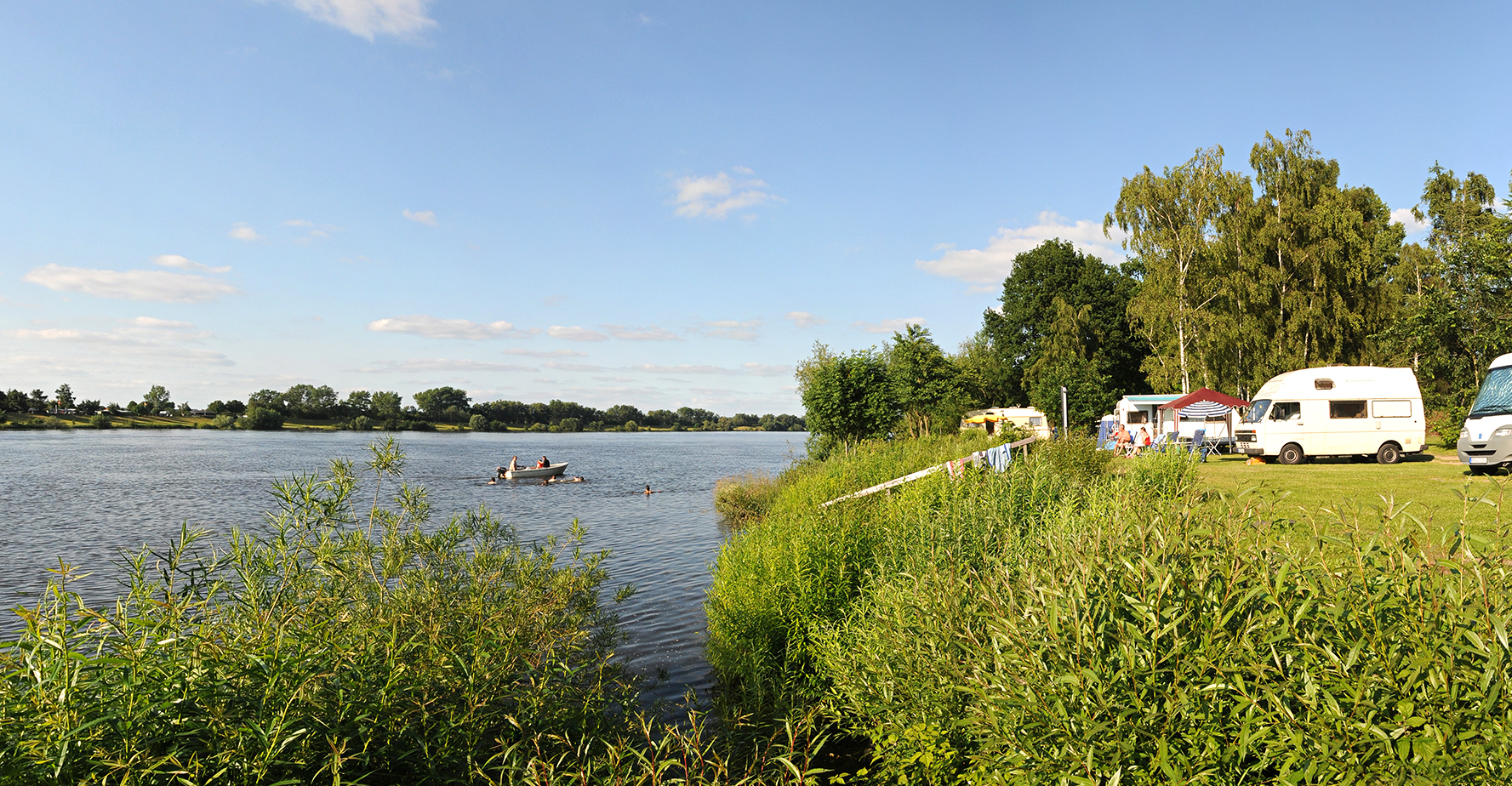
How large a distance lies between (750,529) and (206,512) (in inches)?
821

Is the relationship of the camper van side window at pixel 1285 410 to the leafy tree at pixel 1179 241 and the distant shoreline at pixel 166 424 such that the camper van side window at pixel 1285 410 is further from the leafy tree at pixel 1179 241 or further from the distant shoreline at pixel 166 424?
the distant shoreline at pixel 166 424

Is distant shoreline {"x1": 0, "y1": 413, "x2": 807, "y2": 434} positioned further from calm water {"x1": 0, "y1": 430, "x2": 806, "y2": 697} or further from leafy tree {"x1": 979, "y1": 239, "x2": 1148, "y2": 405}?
leafy tree {"x1": 979, "y1": 239, "x2": 1148, "y2": 405}

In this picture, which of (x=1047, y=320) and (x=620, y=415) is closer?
(x=1047, y=320)

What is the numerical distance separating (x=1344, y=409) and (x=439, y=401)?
144220 mm

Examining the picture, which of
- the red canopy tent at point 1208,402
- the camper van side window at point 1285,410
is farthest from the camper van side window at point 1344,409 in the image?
the red canopy tent at point 1208,402

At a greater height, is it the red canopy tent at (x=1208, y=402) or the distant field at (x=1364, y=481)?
the red canopy tent at (x=1208, y=402)

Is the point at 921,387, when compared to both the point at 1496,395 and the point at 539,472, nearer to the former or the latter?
the point at 1496,395

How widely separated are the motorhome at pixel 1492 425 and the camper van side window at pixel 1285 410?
17.4ft

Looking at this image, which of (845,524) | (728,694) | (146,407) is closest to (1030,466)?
(845,524)

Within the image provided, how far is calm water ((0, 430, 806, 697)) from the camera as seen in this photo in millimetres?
11117

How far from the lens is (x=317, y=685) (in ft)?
10.9

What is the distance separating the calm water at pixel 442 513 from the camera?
36.5 feet

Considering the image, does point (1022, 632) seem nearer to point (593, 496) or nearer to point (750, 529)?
point (750, 529)

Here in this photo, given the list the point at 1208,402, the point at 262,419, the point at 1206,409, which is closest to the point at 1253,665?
the point at 1206,409
